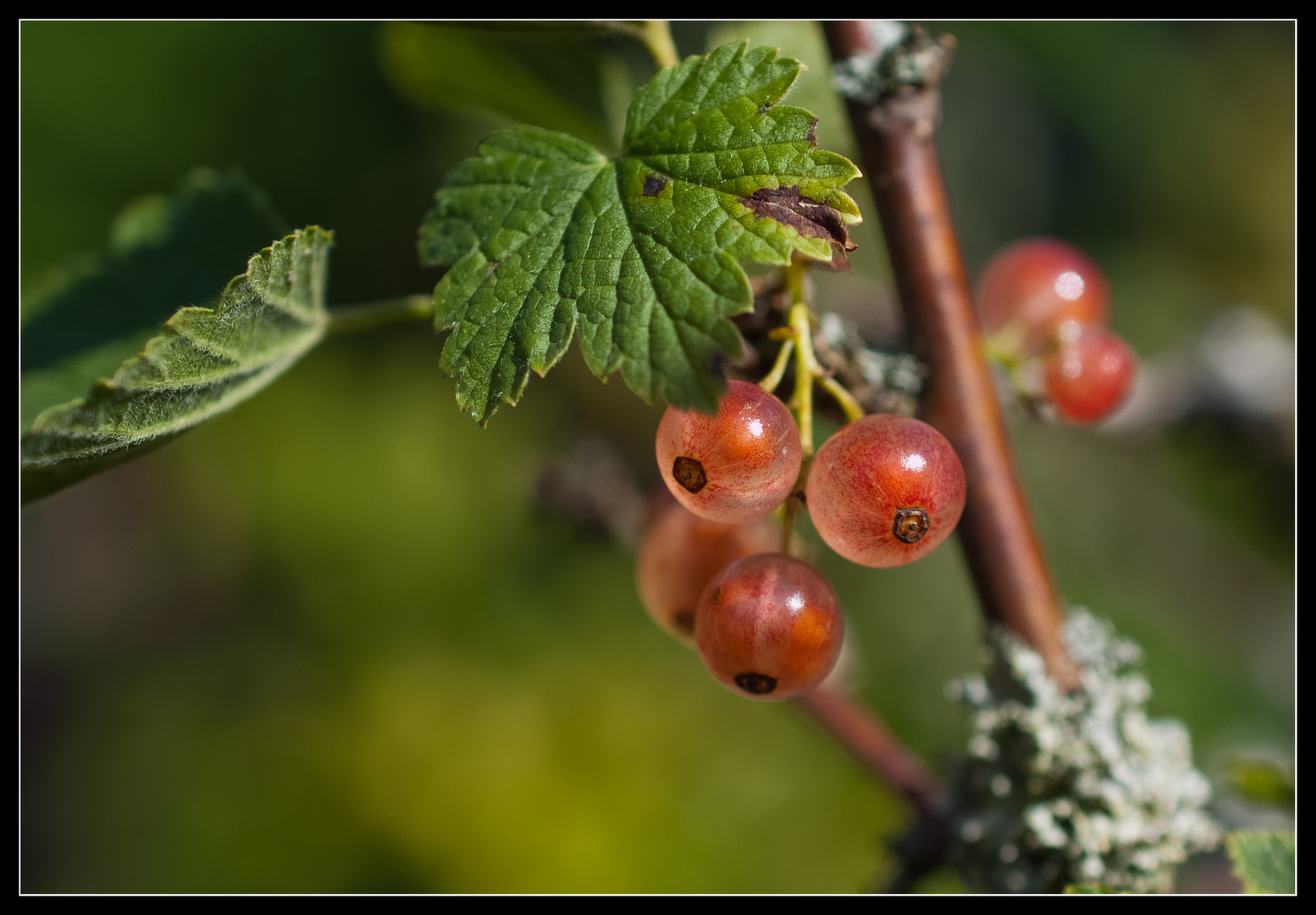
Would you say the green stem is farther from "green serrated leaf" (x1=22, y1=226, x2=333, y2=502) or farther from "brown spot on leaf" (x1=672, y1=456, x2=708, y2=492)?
"brown spot on leaf" (x1=672, y1=456, x2=708, y2=492)

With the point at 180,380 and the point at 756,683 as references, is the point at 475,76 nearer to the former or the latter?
the point at 180,380

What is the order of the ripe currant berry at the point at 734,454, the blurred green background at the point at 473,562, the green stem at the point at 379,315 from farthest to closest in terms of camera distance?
the blurred green background at the point at 473,562 → the green stem at the point at 379,315 → the ripe currant berry at the point at 734,454

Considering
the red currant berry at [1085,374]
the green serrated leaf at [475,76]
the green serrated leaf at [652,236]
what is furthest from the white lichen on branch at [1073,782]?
the green serrated leaf at [475,76]

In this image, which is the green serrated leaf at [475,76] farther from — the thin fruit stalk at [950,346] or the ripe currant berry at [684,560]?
the ripe currant berry at [684,560]

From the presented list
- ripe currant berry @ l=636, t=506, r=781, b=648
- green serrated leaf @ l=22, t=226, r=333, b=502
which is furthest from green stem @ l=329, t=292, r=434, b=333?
ripe currant berry @ l=636, t=506, r=781, b=648

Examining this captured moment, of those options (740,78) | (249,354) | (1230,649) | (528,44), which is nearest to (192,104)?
(528,44)

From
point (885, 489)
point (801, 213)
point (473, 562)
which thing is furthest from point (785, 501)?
point (473, 562)
